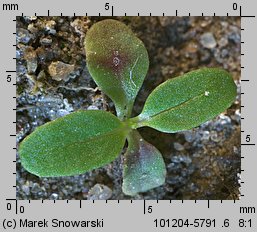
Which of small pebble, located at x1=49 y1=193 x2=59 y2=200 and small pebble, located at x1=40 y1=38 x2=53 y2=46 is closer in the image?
small pebble, located at x1=40 y1=38 x2=53 y2=46

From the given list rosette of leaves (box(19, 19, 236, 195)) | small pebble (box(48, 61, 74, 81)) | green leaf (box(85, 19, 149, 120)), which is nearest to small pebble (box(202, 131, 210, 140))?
rosette of leaves (box(19, 19, 236, 195))

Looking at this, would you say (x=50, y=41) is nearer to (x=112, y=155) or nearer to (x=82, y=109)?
(x=82, y=109)

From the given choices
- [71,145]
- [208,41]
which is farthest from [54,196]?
[208,41]

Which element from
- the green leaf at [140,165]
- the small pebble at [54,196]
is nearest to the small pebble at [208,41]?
the green leaf at [140,165]

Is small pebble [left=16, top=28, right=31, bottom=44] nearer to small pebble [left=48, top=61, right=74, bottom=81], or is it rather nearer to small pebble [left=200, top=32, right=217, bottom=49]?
small pebble [left=48, top=61, right=74, bottom=81]

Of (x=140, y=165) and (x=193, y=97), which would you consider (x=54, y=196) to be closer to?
(x=140, y=165)

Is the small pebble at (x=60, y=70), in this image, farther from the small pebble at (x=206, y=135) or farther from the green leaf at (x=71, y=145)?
the small pebble at (x=206, y=135)
